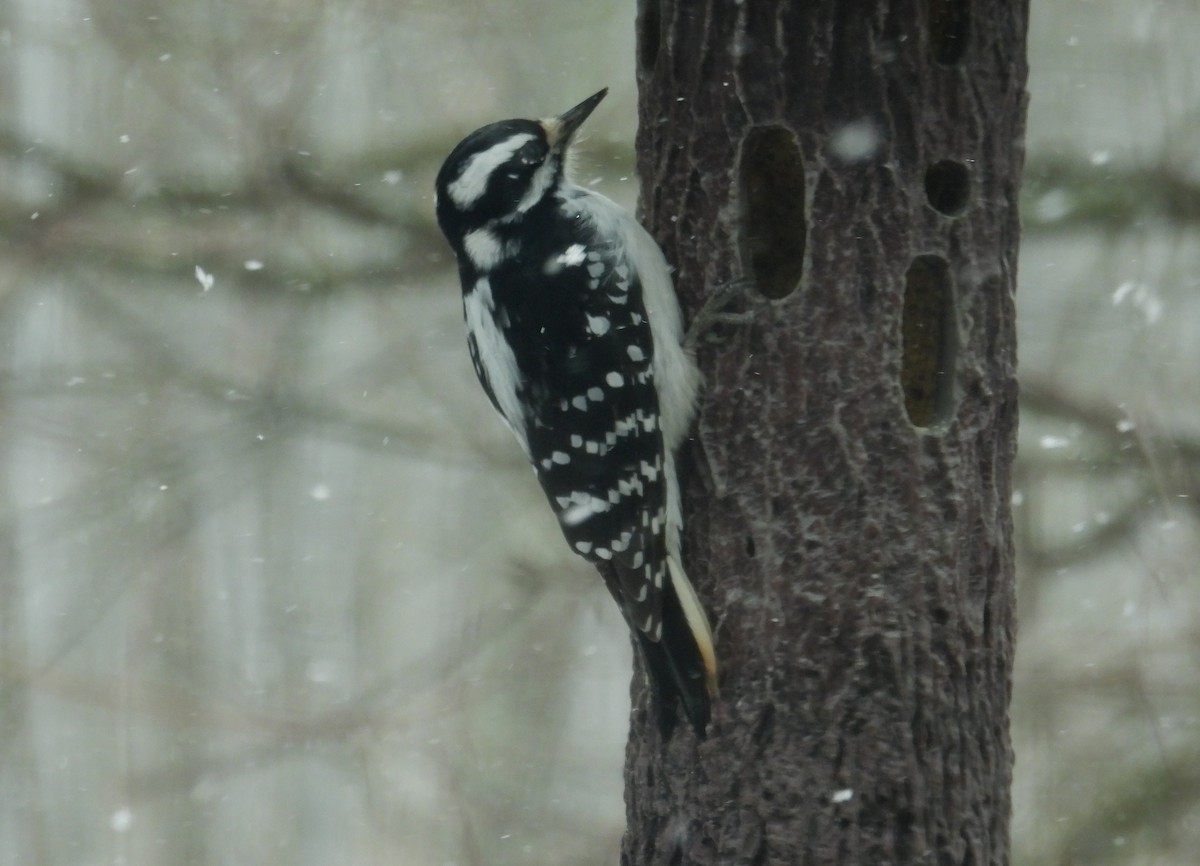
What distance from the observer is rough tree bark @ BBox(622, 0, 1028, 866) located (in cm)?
217

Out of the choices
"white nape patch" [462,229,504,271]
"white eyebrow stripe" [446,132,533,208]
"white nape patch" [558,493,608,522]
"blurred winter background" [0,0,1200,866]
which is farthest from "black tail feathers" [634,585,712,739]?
"blurred winter background" [0,0,1200,866]

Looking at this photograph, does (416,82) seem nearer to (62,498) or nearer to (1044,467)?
(62,498)

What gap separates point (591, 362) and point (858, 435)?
504mm

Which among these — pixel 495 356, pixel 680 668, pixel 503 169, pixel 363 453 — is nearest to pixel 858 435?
pixel 680 668

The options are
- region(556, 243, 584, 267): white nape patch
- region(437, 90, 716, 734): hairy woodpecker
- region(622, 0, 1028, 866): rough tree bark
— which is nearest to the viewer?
region(622, 0, 1028, 866): rough tree bark

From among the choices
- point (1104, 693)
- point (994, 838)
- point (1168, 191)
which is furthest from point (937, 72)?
point (1104, 693)

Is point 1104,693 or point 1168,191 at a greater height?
point 1168,191

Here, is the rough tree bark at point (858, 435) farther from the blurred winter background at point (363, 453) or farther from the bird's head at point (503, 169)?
the blurred winter background at point (363, 453)

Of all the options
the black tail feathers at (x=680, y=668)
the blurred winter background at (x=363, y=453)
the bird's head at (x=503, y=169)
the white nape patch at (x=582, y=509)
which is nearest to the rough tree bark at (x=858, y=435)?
the black tail feathers at (x=680, y=668)

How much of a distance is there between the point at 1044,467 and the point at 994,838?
6.96 ft

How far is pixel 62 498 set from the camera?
14.4 feet

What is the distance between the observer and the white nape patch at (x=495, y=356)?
2459 millimetres

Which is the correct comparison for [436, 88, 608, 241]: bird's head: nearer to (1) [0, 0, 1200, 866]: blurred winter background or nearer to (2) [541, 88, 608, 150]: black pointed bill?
(2) [541, 88, 608, 150]: black pointed bill

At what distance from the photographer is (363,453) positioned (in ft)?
14.5
